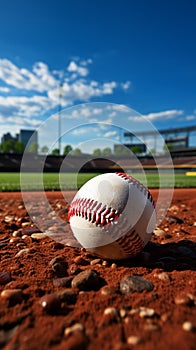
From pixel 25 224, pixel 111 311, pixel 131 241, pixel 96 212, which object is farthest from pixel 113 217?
pixel 25 224

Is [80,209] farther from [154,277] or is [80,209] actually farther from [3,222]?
[3,222]

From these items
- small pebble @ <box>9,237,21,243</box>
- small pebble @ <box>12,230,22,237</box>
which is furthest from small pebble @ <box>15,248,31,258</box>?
small pebble @ <box>12,230,22,237</box>

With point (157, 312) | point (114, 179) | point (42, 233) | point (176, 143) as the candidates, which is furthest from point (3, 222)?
point (176, 143)

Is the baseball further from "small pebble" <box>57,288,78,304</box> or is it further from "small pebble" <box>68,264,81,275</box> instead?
"small pebble" <box>57,288,78,304</box>

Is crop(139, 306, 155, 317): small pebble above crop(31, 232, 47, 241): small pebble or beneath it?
above

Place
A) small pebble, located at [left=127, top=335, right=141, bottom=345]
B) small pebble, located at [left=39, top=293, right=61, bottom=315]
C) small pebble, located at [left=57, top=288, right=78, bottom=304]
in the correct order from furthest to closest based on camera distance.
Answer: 1. small pebble, located at [left=57, top=288, right=78, bottom=304]
2. small pebble, located at [left=39, top=293, right=61, bottom=315]
3. small pebble, located at [left=127, top=335, right=141, bottom=345]

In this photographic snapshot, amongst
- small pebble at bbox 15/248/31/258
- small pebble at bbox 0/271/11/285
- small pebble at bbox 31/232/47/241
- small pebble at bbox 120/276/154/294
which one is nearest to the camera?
small pebble at bbox 120/276/154/294

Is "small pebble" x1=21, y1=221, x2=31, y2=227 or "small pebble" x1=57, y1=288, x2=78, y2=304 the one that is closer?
"small pebble" x1=57, y1=288, x2=78, y2=304
